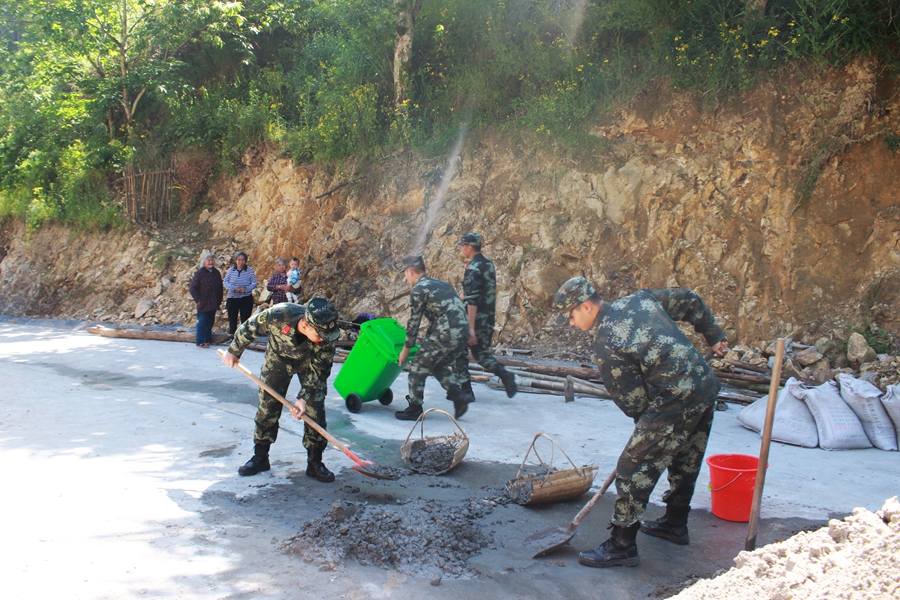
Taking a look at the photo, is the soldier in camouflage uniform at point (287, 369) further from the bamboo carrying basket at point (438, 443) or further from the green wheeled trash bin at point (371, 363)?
the green wheeled trash bin at point (371, 363)

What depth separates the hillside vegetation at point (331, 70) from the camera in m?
10.7

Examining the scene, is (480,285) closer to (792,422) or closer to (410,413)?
(410,413)

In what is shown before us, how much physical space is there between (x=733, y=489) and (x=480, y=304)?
13.2ft

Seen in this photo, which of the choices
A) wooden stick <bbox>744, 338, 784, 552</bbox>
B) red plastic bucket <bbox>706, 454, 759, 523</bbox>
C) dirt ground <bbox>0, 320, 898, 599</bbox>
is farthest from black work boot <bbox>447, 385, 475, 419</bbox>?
wooden stick <bbox>744, 338, 784, 552</bbox>

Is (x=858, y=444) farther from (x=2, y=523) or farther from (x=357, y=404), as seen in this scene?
(x=2, y=523)

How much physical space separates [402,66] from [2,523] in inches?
462

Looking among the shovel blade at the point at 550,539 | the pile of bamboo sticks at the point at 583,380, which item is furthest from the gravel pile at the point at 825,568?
the pile of bamboo sticks at the point at 583,380

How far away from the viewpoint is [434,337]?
6941 millimetres

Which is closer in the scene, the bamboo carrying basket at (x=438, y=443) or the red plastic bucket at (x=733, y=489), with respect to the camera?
the red plastic bucket at (x=733, y=489)

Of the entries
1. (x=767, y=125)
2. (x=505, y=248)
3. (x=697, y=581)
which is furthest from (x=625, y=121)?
(x=697, y=581)

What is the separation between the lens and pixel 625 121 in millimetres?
11500

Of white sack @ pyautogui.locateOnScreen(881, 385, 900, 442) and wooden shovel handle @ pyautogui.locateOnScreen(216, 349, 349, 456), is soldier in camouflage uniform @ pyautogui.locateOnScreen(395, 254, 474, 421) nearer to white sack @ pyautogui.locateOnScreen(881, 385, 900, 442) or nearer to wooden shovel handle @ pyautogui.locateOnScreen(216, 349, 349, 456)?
wooden shovel handle @ pyautogui.locateOnScreen(216, 349, 349, 456)

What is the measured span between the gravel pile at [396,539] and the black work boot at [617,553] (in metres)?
0.65

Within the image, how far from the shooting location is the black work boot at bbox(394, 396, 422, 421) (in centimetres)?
700
